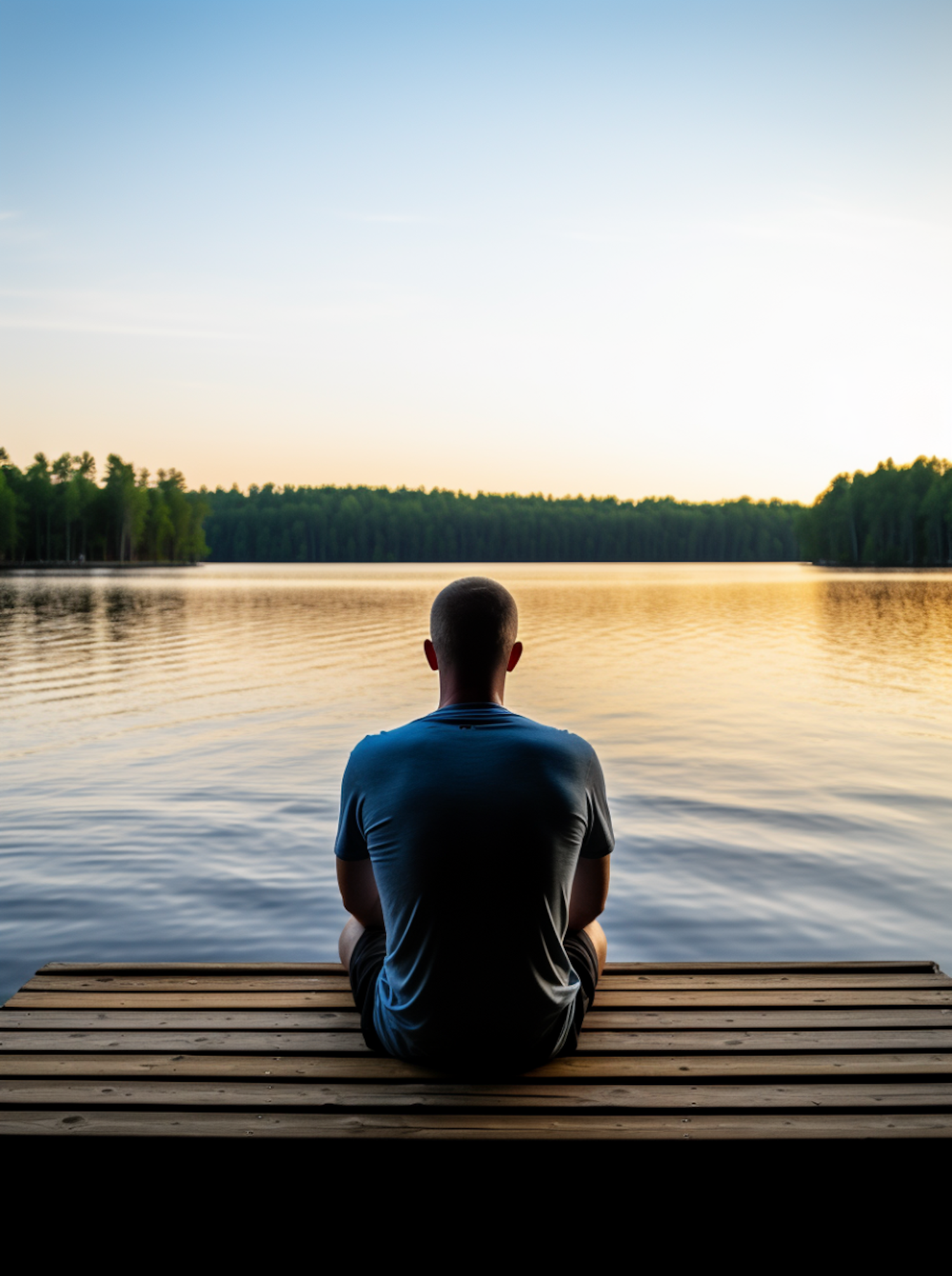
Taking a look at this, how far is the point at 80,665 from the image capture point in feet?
72.8

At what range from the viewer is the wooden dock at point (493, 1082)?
8.10 feet

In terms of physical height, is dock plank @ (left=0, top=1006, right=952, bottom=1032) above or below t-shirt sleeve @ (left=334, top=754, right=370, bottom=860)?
below

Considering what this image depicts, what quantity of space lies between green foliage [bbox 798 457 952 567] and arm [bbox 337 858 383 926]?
110545 millimetres

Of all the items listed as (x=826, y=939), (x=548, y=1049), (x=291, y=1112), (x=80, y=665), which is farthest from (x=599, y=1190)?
(x=80, y=665)

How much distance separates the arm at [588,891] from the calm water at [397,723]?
3.68 metres

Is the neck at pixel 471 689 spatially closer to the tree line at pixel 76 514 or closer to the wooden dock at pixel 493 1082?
the wooden dock at pixel 493 1082

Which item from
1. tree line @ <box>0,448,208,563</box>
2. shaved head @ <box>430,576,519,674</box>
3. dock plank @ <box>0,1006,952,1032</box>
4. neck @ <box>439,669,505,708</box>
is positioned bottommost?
dock plank @ <box>0,1006,952,1032</box>

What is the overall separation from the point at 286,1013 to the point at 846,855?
6.68 m

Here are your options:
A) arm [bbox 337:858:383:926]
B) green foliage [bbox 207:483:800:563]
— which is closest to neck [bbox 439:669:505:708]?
arm [bbox 337:858:383:926]

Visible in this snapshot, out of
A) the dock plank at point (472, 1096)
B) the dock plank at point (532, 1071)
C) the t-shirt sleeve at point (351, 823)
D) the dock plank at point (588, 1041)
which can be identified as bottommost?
the dock plank at point (588, 1041)

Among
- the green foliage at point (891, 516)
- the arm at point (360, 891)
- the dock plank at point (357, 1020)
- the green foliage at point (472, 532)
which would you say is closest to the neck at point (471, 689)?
the arm at point (360, 891)

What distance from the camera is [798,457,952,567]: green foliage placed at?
10625 cm

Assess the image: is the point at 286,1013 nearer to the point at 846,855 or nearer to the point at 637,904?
the point at 637,904

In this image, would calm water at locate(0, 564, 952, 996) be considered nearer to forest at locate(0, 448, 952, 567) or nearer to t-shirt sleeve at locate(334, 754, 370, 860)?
t-shirt sleeve at locate(334, 754, 370, 860)
